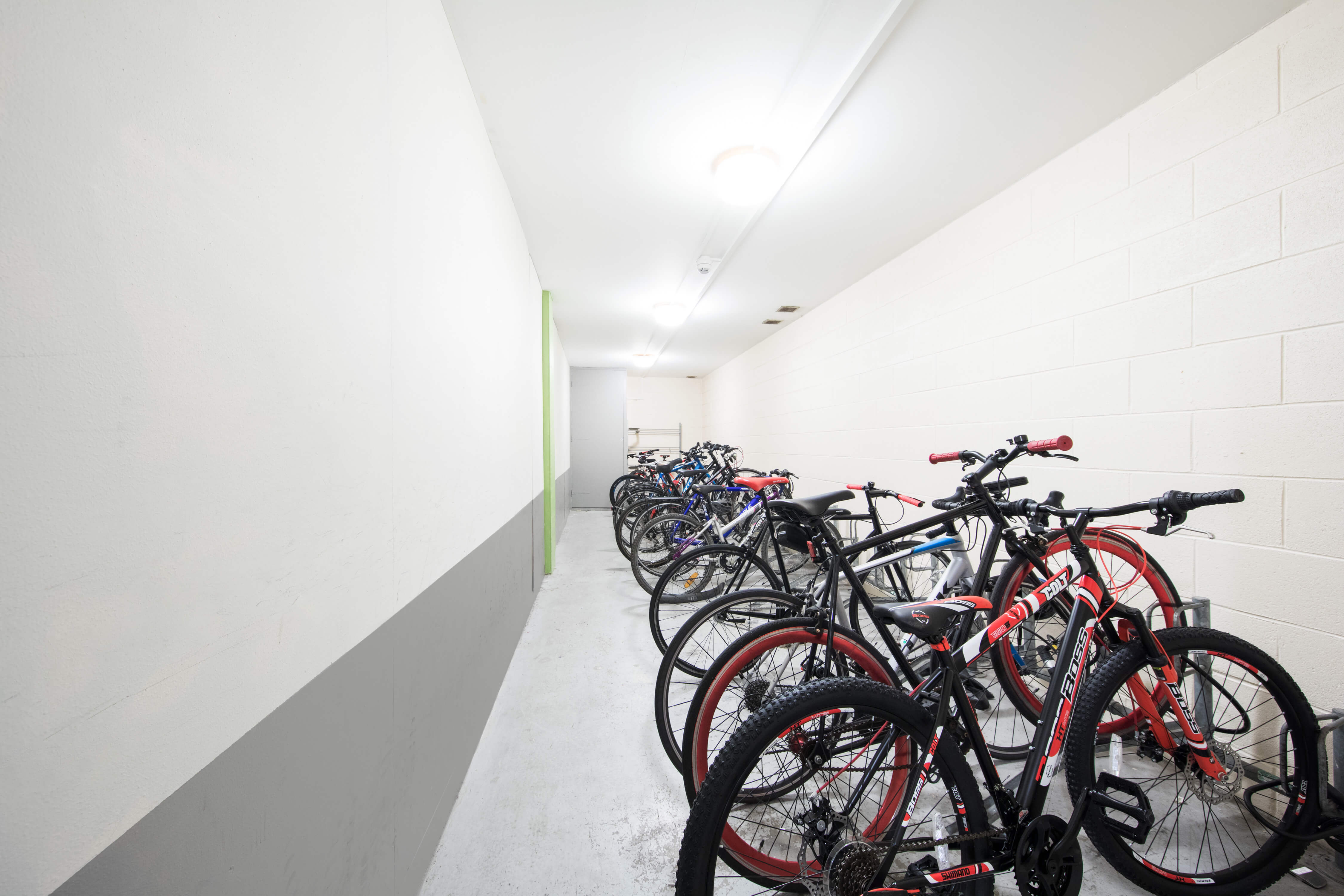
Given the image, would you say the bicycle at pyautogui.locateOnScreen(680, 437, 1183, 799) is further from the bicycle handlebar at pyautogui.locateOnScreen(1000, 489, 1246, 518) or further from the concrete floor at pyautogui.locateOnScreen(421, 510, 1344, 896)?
the concrete floor at pyautogui.locateOnScreen(421, 510, 1344, 896)

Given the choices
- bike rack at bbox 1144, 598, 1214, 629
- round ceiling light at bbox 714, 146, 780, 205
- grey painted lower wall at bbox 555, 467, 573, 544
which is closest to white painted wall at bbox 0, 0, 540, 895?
round ceiling light at bbox 714, 146, 780, 205

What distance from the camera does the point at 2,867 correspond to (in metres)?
0.36

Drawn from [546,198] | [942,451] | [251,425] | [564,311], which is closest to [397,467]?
[251,425]

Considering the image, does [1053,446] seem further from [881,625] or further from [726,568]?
[726,568]

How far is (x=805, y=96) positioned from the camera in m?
1.82

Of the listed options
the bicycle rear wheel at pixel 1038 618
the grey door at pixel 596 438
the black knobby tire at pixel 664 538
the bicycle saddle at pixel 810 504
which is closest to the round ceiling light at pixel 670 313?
the black knobby tire at pixel 664 538

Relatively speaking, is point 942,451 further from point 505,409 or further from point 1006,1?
point 505,409

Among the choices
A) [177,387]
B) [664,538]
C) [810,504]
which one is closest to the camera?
[177,387]

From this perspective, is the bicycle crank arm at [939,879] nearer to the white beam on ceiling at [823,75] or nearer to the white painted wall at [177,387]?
the white painted wall at [177,387]

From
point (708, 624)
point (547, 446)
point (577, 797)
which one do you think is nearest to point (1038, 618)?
point (708, 624)

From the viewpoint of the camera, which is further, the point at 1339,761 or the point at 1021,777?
the point at 1339,761

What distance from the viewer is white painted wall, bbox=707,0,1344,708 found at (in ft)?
4.79

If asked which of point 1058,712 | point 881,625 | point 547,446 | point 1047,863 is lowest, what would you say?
point 1047,863

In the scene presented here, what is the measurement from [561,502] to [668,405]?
13.2ft
